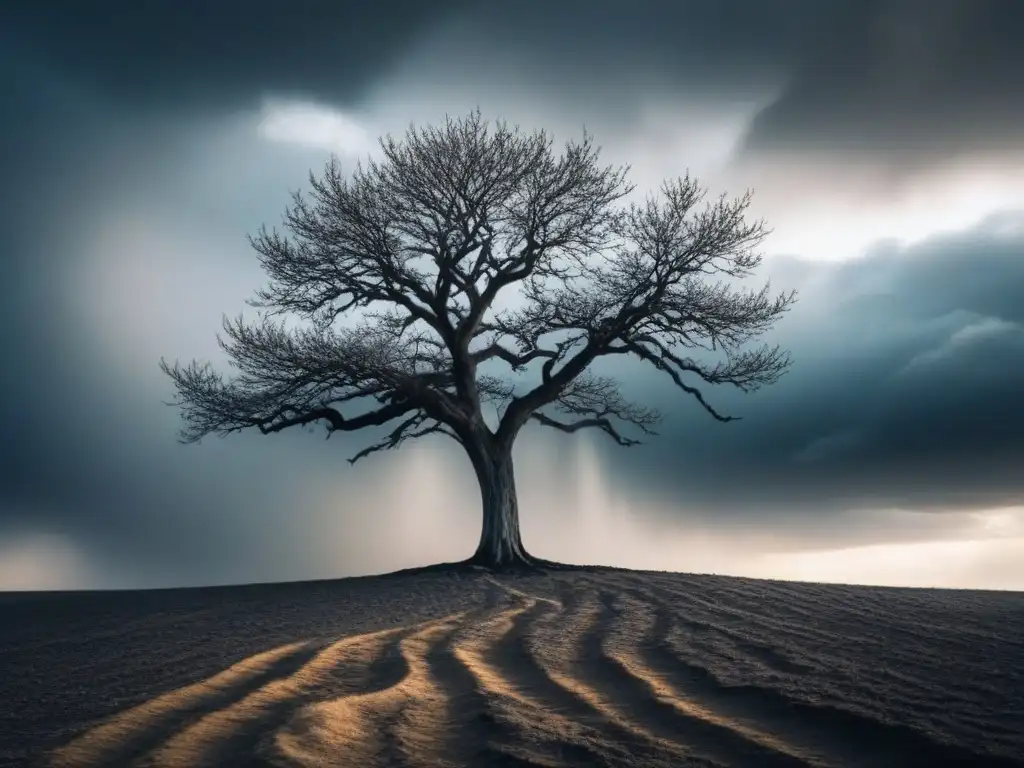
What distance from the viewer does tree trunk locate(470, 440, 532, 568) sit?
14750 mm

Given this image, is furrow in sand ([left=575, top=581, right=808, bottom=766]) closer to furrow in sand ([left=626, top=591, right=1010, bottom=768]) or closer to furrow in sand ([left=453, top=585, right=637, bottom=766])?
furrow in sand ([left=626, top=591, right=1010, bottom=768])

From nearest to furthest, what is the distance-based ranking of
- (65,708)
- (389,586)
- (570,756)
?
1. (570,756)
2. (65,708)
3. (389,586)

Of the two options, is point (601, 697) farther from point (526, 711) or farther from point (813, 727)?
point (813, 727)

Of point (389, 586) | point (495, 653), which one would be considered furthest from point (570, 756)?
point (389, 586)

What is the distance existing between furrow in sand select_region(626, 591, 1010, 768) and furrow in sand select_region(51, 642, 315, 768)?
254 cm

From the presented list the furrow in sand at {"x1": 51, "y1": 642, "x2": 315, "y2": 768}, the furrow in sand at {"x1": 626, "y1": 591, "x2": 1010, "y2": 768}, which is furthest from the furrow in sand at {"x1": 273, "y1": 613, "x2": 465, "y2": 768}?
the furrow in sand at {"x1": 626, "y1": 591, "x2": 1010, "y2": 768}

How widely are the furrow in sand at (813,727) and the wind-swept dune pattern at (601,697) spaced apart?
0.04 feet

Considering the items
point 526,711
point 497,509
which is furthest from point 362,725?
point 497,509

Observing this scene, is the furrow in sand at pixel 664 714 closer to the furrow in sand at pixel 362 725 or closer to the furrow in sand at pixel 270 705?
the furrow in sand at pixel 362 725

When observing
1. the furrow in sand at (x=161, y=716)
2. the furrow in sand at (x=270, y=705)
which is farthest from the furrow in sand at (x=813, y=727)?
the furrow in sand at (x=161, y=716)

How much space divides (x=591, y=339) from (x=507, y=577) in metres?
4.69

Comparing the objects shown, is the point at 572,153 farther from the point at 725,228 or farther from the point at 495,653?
the point at 495,653

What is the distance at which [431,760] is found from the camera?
357cm

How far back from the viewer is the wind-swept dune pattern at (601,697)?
363 cm
